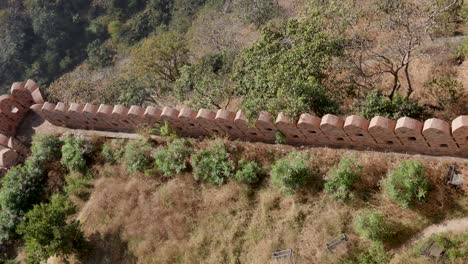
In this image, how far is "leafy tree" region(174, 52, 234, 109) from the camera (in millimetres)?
17312

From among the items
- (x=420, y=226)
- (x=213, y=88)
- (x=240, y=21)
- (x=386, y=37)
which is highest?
(x=386, y=37)

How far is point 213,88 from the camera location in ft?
57.1

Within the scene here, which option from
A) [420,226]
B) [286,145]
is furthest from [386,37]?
[420,226]

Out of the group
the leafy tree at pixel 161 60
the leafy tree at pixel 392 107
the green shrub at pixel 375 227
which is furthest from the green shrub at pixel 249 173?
the leafy tree at pixel 161 60

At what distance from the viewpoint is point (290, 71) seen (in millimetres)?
15070

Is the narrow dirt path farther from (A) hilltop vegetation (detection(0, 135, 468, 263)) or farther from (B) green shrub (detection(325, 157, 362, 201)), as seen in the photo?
(B) green shrub (detection(325, 157, 362, 201))

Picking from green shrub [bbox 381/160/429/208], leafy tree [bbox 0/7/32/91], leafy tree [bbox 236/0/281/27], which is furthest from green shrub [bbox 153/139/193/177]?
leafy tree [bbox 0/7/32/91]

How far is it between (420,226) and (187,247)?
21.2 ft

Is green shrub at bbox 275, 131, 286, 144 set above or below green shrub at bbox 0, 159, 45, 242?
above

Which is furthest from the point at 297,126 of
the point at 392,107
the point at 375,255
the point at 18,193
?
the point at 18,193

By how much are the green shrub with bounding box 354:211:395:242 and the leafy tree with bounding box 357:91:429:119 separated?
128 inches

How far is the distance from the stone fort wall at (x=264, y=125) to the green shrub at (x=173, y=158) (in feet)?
3.08

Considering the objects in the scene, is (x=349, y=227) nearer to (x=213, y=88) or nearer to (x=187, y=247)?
(x=187, y=247)

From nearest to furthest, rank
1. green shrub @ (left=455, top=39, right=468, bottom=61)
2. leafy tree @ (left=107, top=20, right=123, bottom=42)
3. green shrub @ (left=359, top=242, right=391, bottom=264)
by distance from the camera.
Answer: green shrub @ (left=359, top=242, right=391, bottom=264) < green shrub @ (left=455, top=39, right=468, bottom=61) < leafy tree @ (left=107, top=20, right=123, bottom=42)
